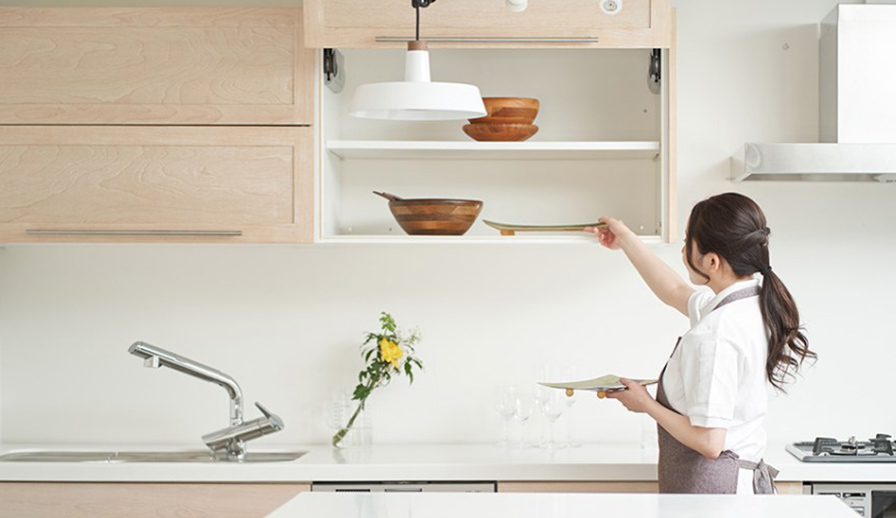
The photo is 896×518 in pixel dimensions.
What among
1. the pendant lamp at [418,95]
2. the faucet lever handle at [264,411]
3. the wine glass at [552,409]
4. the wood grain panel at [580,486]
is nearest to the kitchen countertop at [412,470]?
the wood grain panel at [580,486]

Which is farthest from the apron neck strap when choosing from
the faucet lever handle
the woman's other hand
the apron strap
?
the faucet lever handle

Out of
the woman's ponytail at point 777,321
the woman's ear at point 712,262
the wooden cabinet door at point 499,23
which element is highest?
the wooden cabinet door at point 499,23

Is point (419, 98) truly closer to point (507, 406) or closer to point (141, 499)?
point (507, 406)

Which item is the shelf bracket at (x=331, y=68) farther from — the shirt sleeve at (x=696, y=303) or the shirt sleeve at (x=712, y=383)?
the shirt sleeve at (x=712, y=383)

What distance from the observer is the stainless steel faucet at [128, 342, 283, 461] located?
3289mm

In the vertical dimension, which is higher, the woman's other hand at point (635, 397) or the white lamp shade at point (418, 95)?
the white lamp shade at point (418, 95)

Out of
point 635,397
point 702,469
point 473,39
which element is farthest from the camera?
point 473,39

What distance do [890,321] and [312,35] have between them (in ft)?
6.74

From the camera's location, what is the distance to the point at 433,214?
10.5ft

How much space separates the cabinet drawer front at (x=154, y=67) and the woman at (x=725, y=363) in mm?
1263

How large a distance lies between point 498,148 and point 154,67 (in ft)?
3.46

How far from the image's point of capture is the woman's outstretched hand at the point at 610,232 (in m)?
3.15

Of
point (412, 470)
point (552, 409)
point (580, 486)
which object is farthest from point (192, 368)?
point (580, 486)

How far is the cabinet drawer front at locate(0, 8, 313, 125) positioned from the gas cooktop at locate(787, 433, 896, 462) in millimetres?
1768
